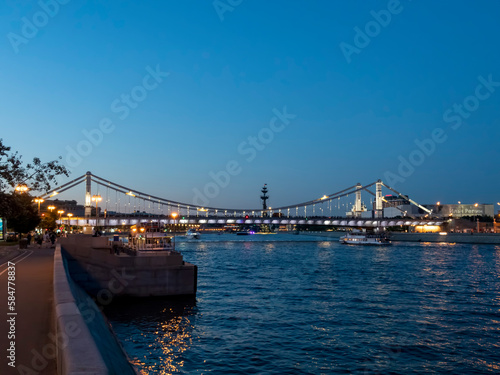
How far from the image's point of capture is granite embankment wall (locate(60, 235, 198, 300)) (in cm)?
2856

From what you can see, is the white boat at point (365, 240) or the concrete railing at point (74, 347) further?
the white boat at point (365, 240)

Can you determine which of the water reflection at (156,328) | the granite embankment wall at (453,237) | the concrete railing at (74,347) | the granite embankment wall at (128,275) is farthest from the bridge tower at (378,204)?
the concrete railing at (74,347)

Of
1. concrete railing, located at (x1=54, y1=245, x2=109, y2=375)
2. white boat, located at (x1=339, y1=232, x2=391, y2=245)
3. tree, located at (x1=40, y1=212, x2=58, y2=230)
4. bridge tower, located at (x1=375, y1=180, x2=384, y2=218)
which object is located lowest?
white boat, located at (x1=339, y1=232, x2=391, y2=245)

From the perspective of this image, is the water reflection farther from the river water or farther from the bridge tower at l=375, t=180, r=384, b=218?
the bridge tower at l=375, t=180, r=384, b=218

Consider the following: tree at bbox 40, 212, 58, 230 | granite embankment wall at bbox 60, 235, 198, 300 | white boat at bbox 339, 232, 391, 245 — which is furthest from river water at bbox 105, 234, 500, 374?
white boat at bbox 339, 232, 391, 245

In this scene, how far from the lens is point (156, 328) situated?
22391 millimetres

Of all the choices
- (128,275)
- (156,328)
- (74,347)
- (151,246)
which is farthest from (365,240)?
(74,347)

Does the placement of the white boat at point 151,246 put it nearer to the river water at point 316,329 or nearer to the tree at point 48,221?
the river water at point 316,329

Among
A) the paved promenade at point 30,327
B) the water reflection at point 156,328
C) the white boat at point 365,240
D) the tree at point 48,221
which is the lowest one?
the water reflection at point 156,328

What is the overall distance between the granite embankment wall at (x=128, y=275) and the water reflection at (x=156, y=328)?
2.23 ft

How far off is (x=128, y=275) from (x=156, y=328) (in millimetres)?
→ 7320

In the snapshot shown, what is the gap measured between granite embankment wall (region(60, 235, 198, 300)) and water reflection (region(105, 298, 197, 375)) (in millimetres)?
680

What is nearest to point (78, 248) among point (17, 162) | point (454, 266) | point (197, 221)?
point (17, 162)

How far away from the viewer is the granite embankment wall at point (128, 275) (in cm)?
2856
